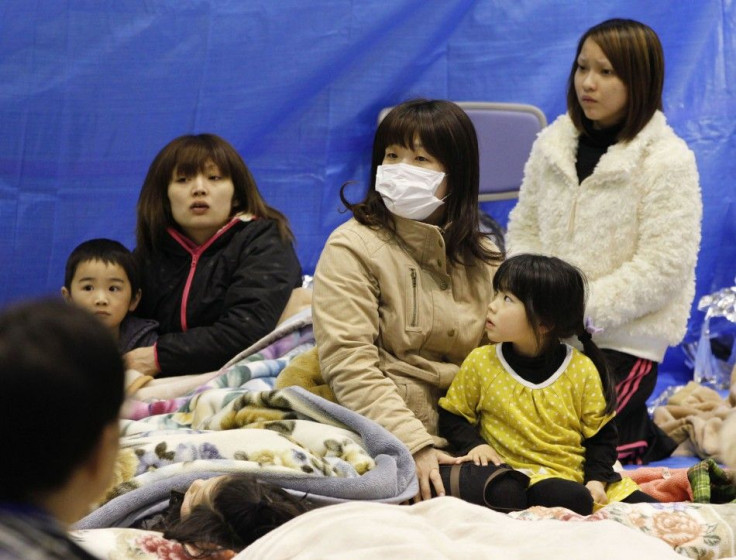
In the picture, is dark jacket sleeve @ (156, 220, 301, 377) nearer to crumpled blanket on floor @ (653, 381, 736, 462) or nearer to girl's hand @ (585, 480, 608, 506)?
girl's hand @ (585, 480, 608, 506)

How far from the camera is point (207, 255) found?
3.10 meters

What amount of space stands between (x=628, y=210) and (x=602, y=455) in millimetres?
814

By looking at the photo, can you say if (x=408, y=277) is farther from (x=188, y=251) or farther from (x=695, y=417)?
(x=695, y=417)

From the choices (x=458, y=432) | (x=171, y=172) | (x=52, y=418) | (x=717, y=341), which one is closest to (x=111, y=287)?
(x=171, y=172)

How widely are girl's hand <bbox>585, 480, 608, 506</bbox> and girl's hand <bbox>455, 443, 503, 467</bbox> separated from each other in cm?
19

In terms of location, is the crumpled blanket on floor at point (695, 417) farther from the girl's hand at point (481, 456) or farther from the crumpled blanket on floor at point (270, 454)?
the crumpled blanket on floor at point (270, 454)

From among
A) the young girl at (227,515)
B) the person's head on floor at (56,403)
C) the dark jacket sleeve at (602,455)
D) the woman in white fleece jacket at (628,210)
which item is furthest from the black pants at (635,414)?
the person's head on floor at (56,403)

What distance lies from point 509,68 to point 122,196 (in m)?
1.38

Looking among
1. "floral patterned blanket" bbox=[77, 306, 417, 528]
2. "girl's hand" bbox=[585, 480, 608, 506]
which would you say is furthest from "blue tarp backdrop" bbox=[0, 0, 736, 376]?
"girl's hand" bbox=[585, 480, 608, 506]

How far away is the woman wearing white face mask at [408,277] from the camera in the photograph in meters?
2.41

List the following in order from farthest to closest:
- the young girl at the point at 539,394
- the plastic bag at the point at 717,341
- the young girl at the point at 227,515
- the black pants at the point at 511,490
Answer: the plastic bag at the point at 717,341 < the young girl at the point at 539,394 < the black pants at the point at 511,490 < the young girl at the point at 227,515

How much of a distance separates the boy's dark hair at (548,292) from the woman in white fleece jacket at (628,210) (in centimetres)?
54

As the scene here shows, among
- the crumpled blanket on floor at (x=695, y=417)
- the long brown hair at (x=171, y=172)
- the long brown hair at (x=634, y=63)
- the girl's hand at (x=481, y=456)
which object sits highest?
the long brown hair at (x=634, y=63)

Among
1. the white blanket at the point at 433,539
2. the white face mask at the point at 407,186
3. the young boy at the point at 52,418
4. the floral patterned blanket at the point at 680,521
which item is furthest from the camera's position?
the white face mask at the point at 407,186
